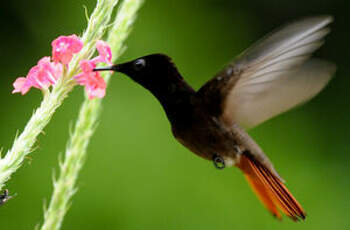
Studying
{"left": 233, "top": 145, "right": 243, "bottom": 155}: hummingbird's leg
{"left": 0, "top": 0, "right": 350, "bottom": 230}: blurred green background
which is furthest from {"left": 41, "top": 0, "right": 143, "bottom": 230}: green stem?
{"left": 0, "top": 0, "right": 350, "bottom": 230}: blurred green background

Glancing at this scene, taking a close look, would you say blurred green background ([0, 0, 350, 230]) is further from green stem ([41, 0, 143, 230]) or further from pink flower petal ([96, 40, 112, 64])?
pink flower petal ([96, 40, 112, 64])

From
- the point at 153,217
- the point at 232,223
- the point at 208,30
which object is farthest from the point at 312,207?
the point at 208,30

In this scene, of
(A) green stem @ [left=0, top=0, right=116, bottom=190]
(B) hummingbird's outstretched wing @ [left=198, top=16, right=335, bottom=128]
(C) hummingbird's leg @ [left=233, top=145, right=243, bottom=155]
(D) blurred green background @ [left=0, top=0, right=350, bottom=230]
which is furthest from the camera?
(D) blurred green background @ [left=0, top=0, right=350, bottom=230]

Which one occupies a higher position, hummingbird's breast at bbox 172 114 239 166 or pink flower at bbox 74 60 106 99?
pink flower at bbox 74 60 106 99

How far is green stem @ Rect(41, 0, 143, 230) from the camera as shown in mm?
1441

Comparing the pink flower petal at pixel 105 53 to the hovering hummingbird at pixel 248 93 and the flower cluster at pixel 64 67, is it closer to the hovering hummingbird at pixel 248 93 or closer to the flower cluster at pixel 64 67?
the flower cluster at pixel 64 67

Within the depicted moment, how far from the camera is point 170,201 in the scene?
12.1 ft

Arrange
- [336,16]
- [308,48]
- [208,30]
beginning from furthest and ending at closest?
[336,16]
[208,30]
[308,48]

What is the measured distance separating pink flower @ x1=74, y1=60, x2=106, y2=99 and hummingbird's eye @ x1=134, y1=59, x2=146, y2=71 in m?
0.37

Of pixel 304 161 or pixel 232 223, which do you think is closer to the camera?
pixel 232 223

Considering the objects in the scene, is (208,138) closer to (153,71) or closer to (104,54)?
(153,71)

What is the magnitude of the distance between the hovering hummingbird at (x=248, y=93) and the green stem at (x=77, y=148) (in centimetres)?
17

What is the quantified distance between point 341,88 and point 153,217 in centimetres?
262

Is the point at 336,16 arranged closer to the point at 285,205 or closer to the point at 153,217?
the point at 153,217
